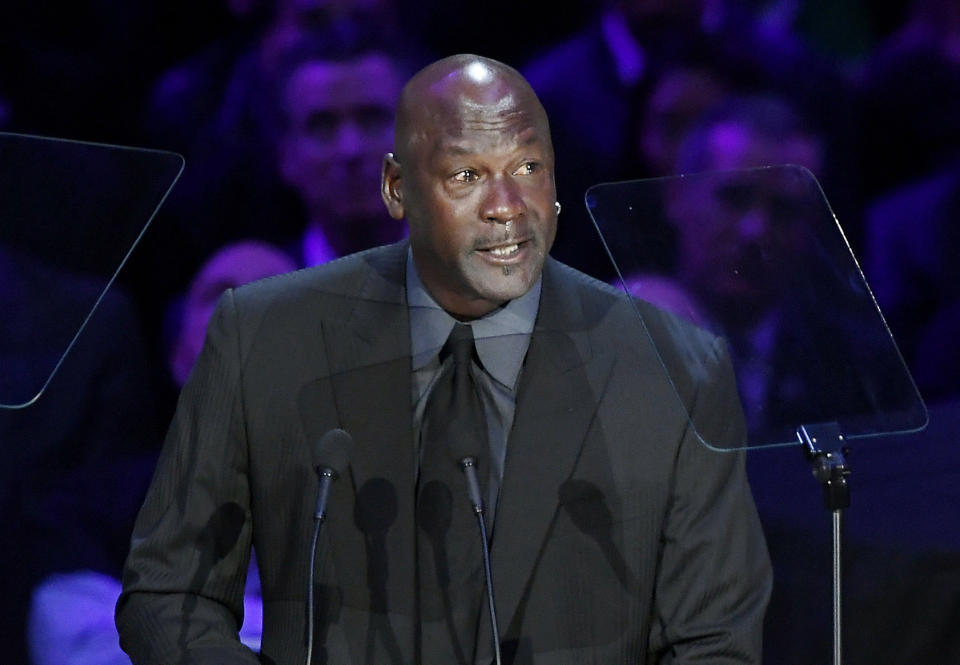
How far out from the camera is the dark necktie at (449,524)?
2.11 m

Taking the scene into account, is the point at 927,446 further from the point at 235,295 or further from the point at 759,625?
the point at 235,295

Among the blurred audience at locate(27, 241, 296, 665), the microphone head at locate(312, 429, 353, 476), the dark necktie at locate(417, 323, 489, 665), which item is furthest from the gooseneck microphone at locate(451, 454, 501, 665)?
the blurred audience at locate(27, 241, 296, 665)

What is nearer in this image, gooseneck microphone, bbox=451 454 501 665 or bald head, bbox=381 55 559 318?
gooseneck microphone, bbox=451 454 501 665

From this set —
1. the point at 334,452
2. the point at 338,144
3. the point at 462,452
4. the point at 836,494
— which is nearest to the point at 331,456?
the point at 334,452

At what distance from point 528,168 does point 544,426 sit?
0.35 meters

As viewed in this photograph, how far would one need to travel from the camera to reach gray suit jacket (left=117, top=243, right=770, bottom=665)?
2.12 metres

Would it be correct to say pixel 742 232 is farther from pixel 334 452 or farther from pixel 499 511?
pixel 334 452

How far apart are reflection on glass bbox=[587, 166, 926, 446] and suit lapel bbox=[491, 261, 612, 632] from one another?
29 cm

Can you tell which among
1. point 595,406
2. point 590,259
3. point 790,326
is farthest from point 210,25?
point 790,326

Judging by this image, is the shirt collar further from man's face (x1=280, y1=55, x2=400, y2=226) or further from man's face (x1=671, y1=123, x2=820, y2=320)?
man's face (x1=280, y1=55, x2=400, y2=226)

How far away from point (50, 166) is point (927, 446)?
1.94 meters

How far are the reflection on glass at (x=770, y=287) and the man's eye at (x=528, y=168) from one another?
176mm

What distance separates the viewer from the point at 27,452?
3.30 metres

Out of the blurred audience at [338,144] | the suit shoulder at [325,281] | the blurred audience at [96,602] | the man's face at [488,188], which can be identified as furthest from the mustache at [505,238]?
the blurred audience at [338,144]
